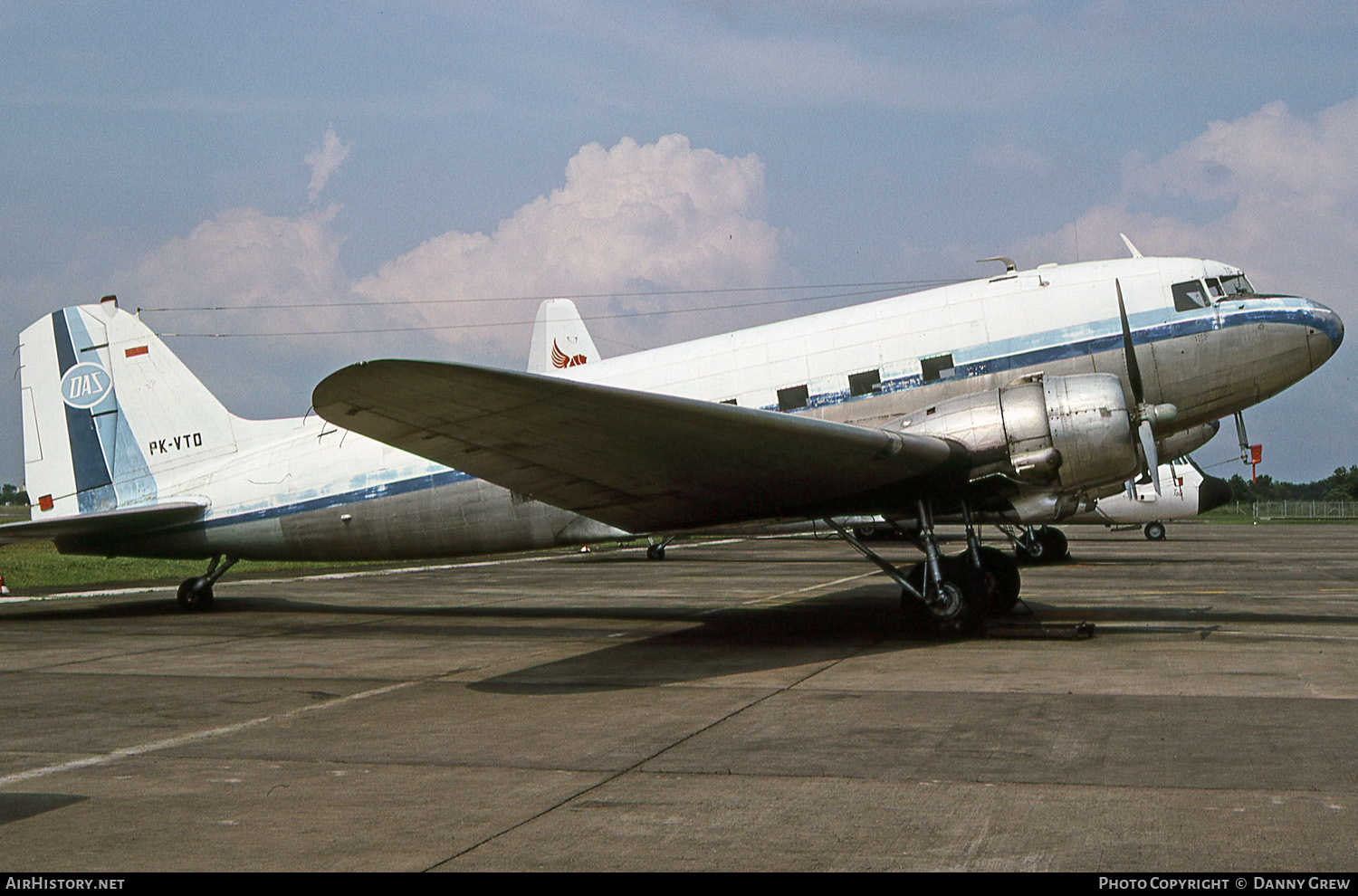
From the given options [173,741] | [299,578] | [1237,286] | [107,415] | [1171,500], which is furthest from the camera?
[1171,500]

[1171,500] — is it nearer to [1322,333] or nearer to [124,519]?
[1322,333]

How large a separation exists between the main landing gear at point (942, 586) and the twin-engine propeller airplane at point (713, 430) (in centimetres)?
3

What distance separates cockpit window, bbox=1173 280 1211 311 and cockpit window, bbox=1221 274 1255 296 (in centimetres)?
29

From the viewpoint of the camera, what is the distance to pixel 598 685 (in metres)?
9.20

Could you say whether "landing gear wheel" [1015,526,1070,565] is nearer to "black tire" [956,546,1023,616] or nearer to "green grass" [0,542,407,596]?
"black tire" [956,546,1023,616]

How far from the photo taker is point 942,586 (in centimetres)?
1163

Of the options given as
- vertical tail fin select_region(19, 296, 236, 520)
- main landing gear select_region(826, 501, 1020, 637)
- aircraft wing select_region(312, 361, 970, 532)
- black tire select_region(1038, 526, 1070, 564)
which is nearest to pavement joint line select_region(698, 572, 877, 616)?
aircraft wing select_region(312, 361, 970, 532)

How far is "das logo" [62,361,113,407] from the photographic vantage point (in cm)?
1636

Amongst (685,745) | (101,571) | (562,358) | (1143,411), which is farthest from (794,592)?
(101,571)

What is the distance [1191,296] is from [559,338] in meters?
26.5

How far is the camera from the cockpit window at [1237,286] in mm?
12398
